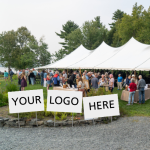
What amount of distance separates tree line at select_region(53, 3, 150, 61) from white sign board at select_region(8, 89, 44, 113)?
3001cm

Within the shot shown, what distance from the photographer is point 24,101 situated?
22.7ft

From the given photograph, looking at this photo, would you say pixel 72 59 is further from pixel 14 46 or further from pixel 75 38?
pixel 14 46

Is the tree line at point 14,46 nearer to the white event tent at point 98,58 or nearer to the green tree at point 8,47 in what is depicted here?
the green tree at point 8,47

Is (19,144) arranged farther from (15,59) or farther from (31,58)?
(15,59)

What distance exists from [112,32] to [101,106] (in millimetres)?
49444

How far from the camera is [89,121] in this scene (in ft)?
23.3

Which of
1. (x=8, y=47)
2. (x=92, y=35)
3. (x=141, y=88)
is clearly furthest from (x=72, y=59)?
(x=8, y=47)

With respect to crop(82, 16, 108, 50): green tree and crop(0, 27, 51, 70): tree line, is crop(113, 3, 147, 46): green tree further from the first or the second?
crop(0, 27, 51, 70): tree line

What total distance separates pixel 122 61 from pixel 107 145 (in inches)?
370

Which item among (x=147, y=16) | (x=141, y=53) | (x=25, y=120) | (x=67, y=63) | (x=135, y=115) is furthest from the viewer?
(x=147, y=16)

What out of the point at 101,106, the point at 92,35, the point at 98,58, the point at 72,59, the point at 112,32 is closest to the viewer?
the point at 101,106

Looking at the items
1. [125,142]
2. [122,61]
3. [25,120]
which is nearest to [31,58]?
[122,61]

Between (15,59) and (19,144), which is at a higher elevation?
(15,59)

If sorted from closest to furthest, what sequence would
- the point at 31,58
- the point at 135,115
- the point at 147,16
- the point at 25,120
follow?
the point at 25,120 < the point at 135,115 < the point at 147,16 < the point at 31,58
